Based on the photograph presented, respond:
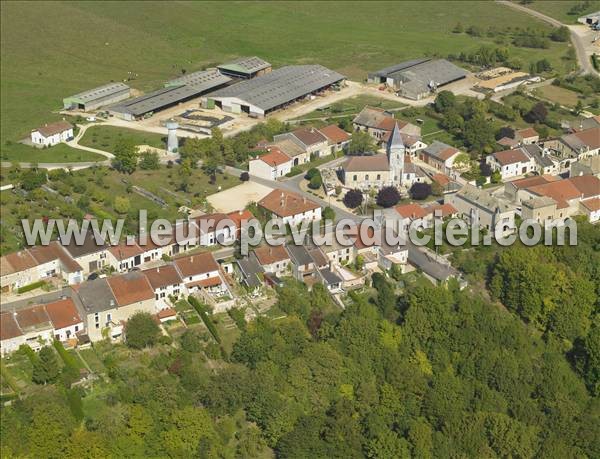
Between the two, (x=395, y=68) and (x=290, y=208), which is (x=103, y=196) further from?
(x=395, y=68)

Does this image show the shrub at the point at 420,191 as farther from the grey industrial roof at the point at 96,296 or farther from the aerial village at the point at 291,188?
the grey industrial roof at the point at 96,296

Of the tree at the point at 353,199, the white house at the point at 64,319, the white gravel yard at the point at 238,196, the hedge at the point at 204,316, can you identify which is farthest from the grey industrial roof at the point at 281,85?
the white house at the point at 64,319

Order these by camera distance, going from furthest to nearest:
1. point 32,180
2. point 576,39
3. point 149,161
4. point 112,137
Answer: point 576,39 → point 112,137 → point 149,161 → point 32,180

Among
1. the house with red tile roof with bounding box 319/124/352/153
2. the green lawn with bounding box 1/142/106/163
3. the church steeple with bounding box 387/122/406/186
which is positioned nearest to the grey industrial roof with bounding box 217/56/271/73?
the house with red tile roof with bounding box 319/124/352/153

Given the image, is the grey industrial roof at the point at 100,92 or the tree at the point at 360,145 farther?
the grey industrial roof at the point at 100,92

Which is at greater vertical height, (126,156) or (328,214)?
(328,214)

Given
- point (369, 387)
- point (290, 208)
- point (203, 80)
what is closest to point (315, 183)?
point (290, 208)
